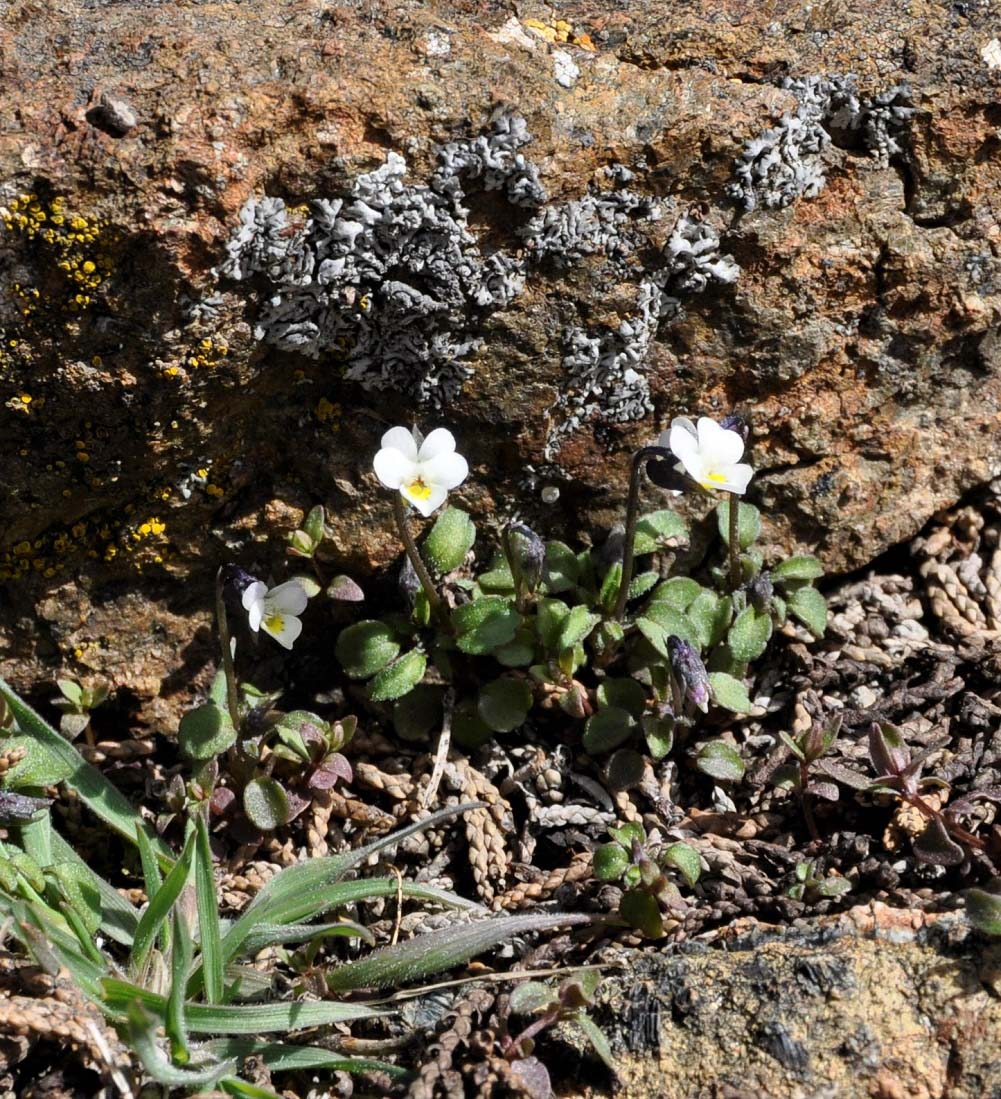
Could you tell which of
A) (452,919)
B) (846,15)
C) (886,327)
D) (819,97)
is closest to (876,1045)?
(452,919)

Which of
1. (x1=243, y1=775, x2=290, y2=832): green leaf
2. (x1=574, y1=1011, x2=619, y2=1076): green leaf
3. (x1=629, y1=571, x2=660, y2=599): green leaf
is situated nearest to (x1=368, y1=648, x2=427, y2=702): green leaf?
(x1=243, y1=775, x2=290, y2=832): green leaf

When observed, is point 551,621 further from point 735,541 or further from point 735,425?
point 735,425

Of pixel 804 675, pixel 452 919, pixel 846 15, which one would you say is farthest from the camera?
pixel 804 675

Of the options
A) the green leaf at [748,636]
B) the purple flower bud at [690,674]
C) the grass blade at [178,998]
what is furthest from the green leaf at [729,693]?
the grass blade at [178,998]

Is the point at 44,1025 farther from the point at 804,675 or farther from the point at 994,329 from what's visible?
the point at 994,329

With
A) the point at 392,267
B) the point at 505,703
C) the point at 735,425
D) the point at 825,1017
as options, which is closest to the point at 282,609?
the point at 505,703

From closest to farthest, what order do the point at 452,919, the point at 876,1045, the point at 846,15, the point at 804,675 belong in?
the point at 876,1045 < the point at 452,919 < the point at 846,15 < the point at 804,675

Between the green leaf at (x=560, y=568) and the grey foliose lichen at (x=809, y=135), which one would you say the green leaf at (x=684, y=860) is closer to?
the green leaf at (x=560, y=568)
